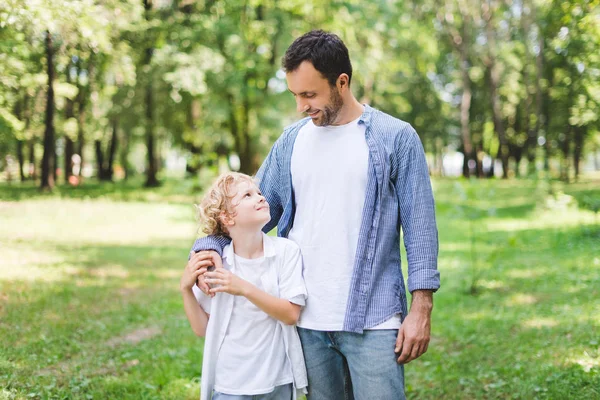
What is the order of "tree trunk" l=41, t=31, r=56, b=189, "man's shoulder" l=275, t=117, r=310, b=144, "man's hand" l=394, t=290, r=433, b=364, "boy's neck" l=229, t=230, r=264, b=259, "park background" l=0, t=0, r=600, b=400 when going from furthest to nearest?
1. "tree trunk" l=41, t=31, r=56, b=189
2. "park background" l=0, t=0, r=600, b=400
3. "man's shoulder" l=275, t=117, r=310, b=144
4. "boy's neck" l=229, t=230, r=264, b=259
5. "man's hand" l=394, t=290, r=433, b=364

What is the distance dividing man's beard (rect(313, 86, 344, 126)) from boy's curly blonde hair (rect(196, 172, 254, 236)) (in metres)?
0.44

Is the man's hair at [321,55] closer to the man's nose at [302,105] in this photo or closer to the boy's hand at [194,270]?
the man's nose at [302,105]

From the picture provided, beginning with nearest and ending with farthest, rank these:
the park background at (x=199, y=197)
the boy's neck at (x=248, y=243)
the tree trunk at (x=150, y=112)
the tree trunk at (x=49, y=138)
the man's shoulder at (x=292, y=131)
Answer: the boy's neck at (x=248, y=243) → the man's shoulder at (x=292, y=131) → the park background at (x=199, y=197) → the tree trunk at (x=49, y=138) → the tree trunk at (x=150, y=112)

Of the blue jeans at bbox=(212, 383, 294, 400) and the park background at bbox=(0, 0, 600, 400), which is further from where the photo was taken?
the park background at bbox=(0, 0, 600, 400)

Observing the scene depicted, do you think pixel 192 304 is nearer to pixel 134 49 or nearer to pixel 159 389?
pixel 159 389

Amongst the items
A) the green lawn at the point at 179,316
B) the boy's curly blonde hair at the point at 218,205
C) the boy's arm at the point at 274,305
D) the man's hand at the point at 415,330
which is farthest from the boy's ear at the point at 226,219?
the green lawn at the point at 179,316

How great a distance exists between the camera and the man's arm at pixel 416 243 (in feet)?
8.29

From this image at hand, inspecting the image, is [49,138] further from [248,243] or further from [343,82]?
[343,82]

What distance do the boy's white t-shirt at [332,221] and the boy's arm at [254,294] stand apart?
0.11 meters

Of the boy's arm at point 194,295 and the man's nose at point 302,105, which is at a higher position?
the man's nose at point 302,105

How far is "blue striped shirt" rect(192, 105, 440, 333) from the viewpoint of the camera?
258 centimetres

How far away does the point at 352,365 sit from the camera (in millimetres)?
2643

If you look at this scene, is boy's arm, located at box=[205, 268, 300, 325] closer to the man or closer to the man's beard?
the man

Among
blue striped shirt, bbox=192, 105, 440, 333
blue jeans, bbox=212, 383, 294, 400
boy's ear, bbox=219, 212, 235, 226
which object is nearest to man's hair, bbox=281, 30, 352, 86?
blue striped shirt, bbox=192, 105, 440, 333
